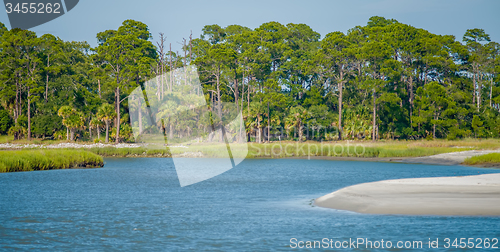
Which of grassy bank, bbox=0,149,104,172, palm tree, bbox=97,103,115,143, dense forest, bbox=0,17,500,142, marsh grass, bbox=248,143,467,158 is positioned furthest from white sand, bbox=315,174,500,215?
palm tree, bbox=97,103,115,143

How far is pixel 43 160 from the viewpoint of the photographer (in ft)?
122

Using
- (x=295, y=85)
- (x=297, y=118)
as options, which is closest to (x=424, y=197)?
(x=297, y=118)

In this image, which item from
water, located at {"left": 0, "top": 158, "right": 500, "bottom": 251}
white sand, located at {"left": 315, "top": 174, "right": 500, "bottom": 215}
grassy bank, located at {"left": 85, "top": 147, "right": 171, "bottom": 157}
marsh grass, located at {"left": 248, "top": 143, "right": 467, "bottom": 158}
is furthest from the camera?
grassy bank, located at {"left": 85, "top": 147, "right": 171, "bottom": 157}

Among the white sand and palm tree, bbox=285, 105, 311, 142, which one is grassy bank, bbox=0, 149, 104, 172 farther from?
palm tree, bbox=285, 105, 311, 142

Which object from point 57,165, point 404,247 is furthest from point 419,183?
point 57,165

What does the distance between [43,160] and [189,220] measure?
23430 millimetres

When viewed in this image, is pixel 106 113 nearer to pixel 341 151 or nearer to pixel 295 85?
pixel 295 85

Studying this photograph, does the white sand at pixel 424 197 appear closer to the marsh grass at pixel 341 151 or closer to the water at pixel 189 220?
the water at pixel 189 220

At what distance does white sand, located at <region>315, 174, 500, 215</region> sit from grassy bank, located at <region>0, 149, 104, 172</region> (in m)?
24.5

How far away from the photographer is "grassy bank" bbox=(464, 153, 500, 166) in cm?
4006

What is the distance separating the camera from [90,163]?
42.0 meters

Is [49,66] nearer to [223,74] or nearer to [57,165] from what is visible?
[223,74]

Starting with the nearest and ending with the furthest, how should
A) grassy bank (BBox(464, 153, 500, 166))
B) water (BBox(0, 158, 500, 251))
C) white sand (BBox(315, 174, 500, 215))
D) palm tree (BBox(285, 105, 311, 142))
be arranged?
water (BBox(0, 158, 500, 251)), white sand (BBox(315, 174, 500, 215)), grassy bank (BBox(464, 153, 500, 166)), palm tree (BBox(285, 105, 311, 142))

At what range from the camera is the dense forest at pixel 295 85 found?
72062 mm
